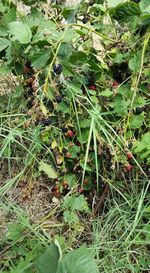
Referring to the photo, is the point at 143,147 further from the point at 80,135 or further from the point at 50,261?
the point at 50,261

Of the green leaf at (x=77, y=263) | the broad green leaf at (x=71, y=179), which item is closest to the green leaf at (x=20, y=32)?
the broad green leaf at (x=71, y=179)

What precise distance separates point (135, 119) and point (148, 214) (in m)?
0.38

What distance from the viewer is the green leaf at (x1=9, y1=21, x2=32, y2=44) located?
208cm

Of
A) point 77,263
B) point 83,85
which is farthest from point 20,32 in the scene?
point 77,263

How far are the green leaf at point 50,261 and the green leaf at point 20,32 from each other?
137cm

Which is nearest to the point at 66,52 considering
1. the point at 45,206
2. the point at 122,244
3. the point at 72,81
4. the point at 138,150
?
the point at 72,81

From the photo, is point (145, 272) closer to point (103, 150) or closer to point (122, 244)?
point (122, 244)

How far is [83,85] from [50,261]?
1.47m

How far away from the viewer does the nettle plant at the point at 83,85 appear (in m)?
2.10

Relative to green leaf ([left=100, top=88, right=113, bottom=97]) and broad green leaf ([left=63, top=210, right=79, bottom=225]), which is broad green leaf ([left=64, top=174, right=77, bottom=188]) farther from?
green leaf ([left=100, top=88, right=113, bottom=97])

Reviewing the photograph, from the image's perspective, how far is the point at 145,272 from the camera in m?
1.99

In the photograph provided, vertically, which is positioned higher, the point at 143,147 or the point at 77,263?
the point at 77,263

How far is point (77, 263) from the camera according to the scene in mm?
879

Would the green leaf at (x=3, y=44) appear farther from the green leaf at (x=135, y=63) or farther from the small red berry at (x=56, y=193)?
the small red berry at (x=56, y=193)
